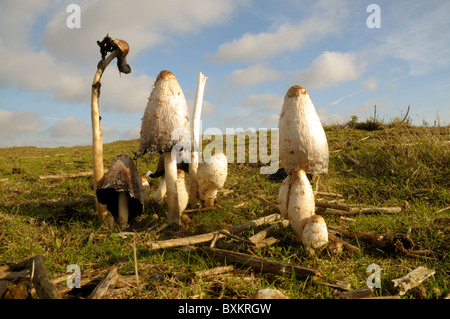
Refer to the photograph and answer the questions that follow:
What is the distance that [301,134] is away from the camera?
3.87 m

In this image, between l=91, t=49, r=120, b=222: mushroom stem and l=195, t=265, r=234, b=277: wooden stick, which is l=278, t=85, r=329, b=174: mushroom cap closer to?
l=195, t=265, r=234, b=277: wooden stick

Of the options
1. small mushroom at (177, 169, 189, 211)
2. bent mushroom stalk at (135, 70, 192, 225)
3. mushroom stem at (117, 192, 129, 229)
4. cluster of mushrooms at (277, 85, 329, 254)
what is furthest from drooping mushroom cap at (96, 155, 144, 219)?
cluster of mushrooms at (277, 85, 329, 254)

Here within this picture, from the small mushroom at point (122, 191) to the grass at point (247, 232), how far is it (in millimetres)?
234

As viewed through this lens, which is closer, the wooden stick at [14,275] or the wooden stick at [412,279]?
the wooden stick at [412,279]

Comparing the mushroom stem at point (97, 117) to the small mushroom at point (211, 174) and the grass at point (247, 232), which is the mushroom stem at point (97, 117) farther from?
the small mushroom at point (211, 174)

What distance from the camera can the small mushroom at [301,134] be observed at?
388 centimetres

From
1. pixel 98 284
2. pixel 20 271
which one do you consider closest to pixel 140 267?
pixel 98 284

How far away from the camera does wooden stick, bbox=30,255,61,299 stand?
2.49 m

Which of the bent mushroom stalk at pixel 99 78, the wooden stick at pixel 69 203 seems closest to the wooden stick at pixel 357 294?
the bent mushroom stalk at pixel 99 78

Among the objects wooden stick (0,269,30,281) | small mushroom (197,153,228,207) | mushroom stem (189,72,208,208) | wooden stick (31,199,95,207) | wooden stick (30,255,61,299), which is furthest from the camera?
wooden stick (31,199,95,207)

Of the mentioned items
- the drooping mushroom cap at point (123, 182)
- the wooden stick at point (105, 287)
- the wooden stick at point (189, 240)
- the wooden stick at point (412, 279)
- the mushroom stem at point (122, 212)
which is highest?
the drooping mushroom cap at point (123, 182)

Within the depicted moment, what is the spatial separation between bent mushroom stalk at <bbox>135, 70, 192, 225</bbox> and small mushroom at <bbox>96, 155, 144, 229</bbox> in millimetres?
380

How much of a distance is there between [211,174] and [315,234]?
6.08 ft

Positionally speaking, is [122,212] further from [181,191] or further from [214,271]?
[214,271]
